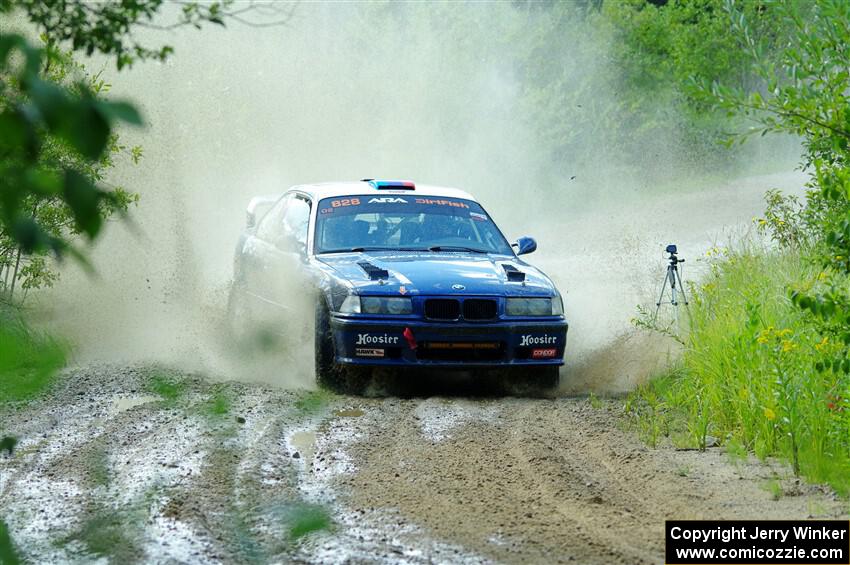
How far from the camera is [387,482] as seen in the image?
6.32 metres

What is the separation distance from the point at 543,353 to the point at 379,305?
127 centimetres

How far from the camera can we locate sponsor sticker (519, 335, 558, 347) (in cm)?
934

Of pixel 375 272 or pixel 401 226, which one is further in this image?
pixel 401 226

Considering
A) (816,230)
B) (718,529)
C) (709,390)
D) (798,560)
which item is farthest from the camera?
(816,230)

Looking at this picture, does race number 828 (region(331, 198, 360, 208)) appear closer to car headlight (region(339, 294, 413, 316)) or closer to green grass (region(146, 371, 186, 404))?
car headlight (region(339, 294, 413, 316))

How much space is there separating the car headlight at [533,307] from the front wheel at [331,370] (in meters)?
1.12

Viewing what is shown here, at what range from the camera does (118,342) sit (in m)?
12.2

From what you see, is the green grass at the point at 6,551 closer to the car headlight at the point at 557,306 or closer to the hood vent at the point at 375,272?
the hood vent at the point at 375,272

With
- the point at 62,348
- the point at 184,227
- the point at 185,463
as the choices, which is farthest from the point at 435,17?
the point at 62,348

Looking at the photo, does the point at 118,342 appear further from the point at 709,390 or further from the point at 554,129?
the point at 554,129

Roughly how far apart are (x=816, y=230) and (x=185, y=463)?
598 cm
